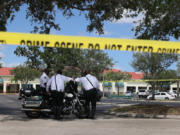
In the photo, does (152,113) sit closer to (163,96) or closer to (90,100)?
(90,100)

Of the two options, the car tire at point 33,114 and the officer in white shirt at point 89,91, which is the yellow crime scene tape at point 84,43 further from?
the car tire at point 33,114

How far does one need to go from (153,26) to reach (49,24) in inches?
182

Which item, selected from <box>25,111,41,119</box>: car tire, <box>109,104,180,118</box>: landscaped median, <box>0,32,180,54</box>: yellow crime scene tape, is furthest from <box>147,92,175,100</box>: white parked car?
<box>25,111,41,119</box>: car tire

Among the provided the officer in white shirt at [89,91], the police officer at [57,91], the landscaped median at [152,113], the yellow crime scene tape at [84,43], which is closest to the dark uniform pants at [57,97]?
the police officer at [57,91]

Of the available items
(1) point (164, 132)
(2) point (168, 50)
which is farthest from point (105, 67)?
(1) point (164, 132)

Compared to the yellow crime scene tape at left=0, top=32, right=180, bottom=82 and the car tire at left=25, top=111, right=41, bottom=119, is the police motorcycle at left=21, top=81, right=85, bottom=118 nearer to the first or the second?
the car tire at left=25, top=111, right=41, bottom=119

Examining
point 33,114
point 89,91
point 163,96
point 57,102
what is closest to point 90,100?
point 89,91

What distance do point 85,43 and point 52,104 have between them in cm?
221

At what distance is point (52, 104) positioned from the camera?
10.4 meters

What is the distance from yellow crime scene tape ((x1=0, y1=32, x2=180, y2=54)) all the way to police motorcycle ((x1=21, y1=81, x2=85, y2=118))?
1301 mm

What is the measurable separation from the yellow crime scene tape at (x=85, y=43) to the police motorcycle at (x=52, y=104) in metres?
1.30

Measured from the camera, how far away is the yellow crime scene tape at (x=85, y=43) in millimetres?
9820

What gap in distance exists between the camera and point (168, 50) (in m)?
10.7

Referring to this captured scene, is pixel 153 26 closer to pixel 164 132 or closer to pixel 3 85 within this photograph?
pixel 164 132
